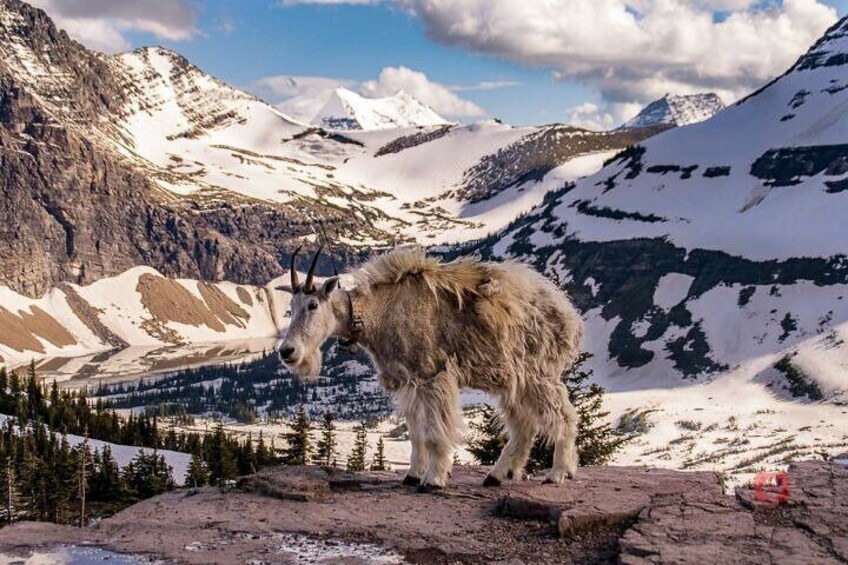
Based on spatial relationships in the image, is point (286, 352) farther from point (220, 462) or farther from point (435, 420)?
point (220, 462)

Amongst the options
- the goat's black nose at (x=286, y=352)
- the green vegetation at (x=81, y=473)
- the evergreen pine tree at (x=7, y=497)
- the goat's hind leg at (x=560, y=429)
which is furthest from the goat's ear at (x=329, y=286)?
the evergreen pine tree at (x=7, y=497)

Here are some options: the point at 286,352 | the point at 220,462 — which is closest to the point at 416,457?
the point at 286,352

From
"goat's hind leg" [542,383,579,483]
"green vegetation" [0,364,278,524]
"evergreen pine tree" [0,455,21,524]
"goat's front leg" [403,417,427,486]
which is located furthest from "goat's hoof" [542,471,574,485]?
"evergreen pine tree" [0,455,21,524]

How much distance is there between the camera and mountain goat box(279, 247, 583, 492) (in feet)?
44.1

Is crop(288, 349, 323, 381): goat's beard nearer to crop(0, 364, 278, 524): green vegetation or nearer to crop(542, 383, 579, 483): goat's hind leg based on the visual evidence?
crop(542, 383, 579, 483): goat's hind leg

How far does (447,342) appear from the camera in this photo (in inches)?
542

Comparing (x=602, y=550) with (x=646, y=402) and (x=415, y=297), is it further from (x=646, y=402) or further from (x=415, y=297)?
(x=646, y=402)

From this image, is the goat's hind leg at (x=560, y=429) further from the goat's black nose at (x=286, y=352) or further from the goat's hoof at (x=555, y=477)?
the goat's black nose at (x=286, y=352)

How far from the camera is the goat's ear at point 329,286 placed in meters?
13.5

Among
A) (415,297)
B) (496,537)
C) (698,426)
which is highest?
(415,297)

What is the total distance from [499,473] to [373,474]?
7.69 ft

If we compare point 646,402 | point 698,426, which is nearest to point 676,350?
point 646,402

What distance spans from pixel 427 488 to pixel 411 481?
0.64 m

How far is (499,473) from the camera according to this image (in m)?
14.2
